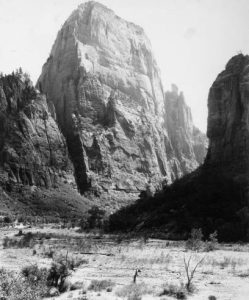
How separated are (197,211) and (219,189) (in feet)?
27.3

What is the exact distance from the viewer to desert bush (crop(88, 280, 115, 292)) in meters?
29.5

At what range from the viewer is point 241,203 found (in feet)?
273

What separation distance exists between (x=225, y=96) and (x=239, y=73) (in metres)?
6.76

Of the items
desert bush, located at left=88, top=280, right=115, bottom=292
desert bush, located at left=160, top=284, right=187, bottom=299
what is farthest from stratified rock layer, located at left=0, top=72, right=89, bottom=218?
desert bush, located at left=160, top=284, right=187, bottom=299

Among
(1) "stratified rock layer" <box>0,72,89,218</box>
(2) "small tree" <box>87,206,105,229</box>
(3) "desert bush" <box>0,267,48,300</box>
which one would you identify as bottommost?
(3) "desert bush" <box>0,267,48,300</box>

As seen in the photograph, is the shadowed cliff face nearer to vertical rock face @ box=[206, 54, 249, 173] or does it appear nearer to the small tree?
vertical rock face @ box=[206, 54, 249, 173]

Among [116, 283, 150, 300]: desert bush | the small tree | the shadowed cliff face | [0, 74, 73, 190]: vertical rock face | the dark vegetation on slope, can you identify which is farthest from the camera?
[0, 74, 73, 190]: vertical rock face

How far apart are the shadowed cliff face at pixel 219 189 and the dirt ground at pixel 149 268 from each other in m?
18.8

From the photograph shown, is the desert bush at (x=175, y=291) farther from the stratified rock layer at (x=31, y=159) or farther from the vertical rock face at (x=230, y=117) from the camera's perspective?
the stratified rock layer at (x=31, y=159)

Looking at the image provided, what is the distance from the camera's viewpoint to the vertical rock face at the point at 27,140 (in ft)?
551

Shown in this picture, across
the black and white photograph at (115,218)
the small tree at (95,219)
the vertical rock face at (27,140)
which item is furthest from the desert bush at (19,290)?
the vertical rock face at (27,140)

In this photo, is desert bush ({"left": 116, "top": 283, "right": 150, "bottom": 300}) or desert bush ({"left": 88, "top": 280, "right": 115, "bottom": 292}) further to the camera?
desert bush ({"left": 88, "top": 280, "right": 115, "bottom": 292})

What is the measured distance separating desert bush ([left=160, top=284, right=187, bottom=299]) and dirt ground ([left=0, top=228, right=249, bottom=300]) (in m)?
0.38

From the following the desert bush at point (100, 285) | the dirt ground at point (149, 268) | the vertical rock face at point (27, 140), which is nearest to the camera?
the dirt ground at point (149, 268)
